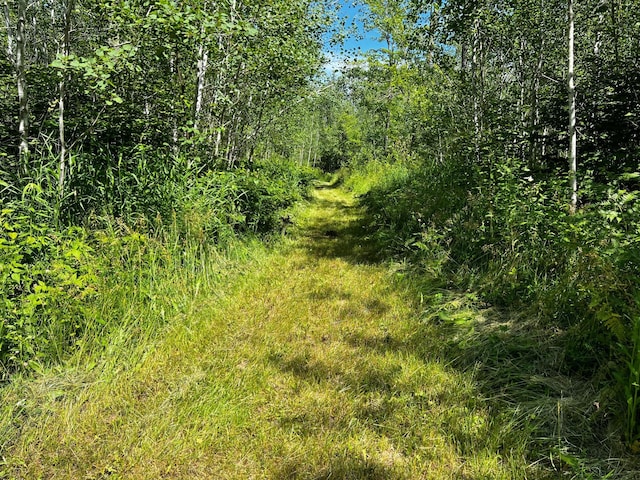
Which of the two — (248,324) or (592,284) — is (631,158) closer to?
(592,284)

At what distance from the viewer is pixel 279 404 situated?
8.84ft

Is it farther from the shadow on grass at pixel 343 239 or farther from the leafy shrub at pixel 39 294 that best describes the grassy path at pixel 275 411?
the shadow on grass at pixel 343 239

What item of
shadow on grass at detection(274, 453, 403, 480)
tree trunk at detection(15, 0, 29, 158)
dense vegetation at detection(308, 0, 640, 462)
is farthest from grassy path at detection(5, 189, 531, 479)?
tree trunk at detection(15, 0, 29, 158)

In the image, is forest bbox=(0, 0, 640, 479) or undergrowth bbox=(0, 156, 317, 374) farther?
undergrowth bbox=(0, 156, 317, 374)

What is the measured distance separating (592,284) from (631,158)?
14.3ft

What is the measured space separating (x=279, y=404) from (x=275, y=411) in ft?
0.25

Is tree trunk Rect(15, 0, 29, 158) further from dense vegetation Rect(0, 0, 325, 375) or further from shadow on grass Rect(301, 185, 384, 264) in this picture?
shadow on grass Rect(301, 185, 384, 264)

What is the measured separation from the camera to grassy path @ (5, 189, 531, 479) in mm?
2156

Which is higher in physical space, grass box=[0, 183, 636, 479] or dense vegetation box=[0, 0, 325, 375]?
dense vegetation box=[0, 0, 325, 375]

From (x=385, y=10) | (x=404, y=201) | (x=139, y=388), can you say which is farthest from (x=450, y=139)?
(x=385, y=10)

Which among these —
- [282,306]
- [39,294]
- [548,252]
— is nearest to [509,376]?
[548,252]

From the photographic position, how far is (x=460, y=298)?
429cm

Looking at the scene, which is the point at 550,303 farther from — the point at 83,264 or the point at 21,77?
the point at 21,77

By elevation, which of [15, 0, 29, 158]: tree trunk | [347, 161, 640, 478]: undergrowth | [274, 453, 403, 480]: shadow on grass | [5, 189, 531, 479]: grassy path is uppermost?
[15, 0, 29, 158]: tree trunk
